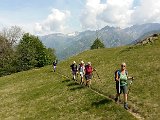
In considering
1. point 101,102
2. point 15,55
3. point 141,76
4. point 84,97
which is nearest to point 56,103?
point 84,97

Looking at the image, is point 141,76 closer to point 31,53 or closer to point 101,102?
point 101,102

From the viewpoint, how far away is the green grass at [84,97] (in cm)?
3203

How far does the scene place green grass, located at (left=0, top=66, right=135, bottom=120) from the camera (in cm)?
3250

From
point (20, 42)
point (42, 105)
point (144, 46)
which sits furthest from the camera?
point (20, 42)

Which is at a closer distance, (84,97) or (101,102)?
(101,102)

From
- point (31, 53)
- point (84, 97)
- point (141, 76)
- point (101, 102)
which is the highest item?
point (31, 53)

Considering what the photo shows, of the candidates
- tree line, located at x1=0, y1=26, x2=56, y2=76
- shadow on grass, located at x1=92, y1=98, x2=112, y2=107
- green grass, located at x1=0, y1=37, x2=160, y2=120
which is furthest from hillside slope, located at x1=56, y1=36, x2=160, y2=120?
tree line, located at x1=0, y1=26, x2=56, y2=76

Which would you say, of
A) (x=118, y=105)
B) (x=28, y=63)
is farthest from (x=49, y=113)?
(x=28, y=63)

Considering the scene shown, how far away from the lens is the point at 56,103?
129 ft

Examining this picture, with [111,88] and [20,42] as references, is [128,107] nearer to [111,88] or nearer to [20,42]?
[111,88]

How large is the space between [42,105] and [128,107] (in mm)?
12544

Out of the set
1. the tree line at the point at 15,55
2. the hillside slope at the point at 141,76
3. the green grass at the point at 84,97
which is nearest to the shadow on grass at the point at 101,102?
the green grass at the point at 84,97

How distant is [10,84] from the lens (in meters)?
61.8

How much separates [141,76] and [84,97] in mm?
9458
